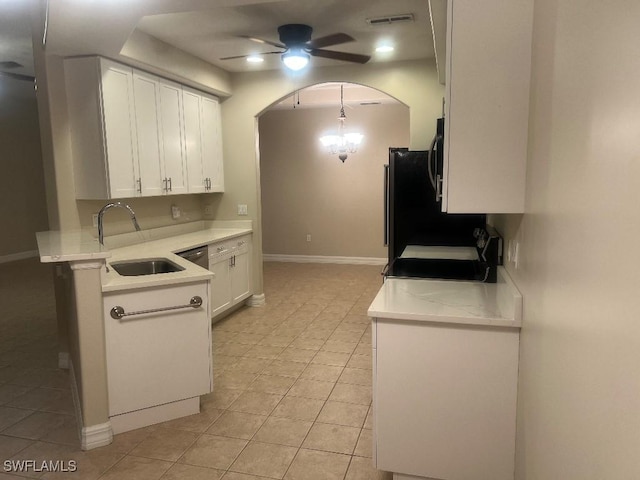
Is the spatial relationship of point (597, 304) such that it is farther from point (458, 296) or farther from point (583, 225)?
point (458, 296)

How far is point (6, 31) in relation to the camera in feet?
15.9

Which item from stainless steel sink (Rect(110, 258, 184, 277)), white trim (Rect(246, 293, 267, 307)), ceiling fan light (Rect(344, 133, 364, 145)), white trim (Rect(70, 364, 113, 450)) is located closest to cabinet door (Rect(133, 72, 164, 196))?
stainless steel sink (Rect(110, 258, 184, 277))

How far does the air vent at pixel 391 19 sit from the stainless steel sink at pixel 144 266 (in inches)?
96.1

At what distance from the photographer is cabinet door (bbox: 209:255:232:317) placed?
14.9 ft

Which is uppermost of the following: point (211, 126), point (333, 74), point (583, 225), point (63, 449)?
point (333, 74)

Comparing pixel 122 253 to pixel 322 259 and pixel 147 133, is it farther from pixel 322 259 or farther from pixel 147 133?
pixel 322 259

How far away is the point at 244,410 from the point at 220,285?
73.8 inches

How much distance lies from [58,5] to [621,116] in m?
2.71

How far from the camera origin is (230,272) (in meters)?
4.91

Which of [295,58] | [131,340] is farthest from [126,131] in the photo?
[131,340]

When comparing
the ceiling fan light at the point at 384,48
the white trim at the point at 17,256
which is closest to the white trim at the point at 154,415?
the ceiling fan light at the point at 384,48

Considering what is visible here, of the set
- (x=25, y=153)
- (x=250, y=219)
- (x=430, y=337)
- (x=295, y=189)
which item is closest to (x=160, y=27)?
(x=250, y=219)

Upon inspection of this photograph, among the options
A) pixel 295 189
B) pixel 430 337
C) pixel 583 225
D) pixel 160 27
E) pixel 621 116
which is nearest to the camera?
pixel 621 116

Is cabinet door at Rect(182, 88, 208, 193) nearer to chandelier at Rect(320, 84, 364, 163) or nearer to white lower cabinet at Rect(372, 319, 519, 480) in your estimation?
chandelier at Rect(320, 84, 364, 163)
